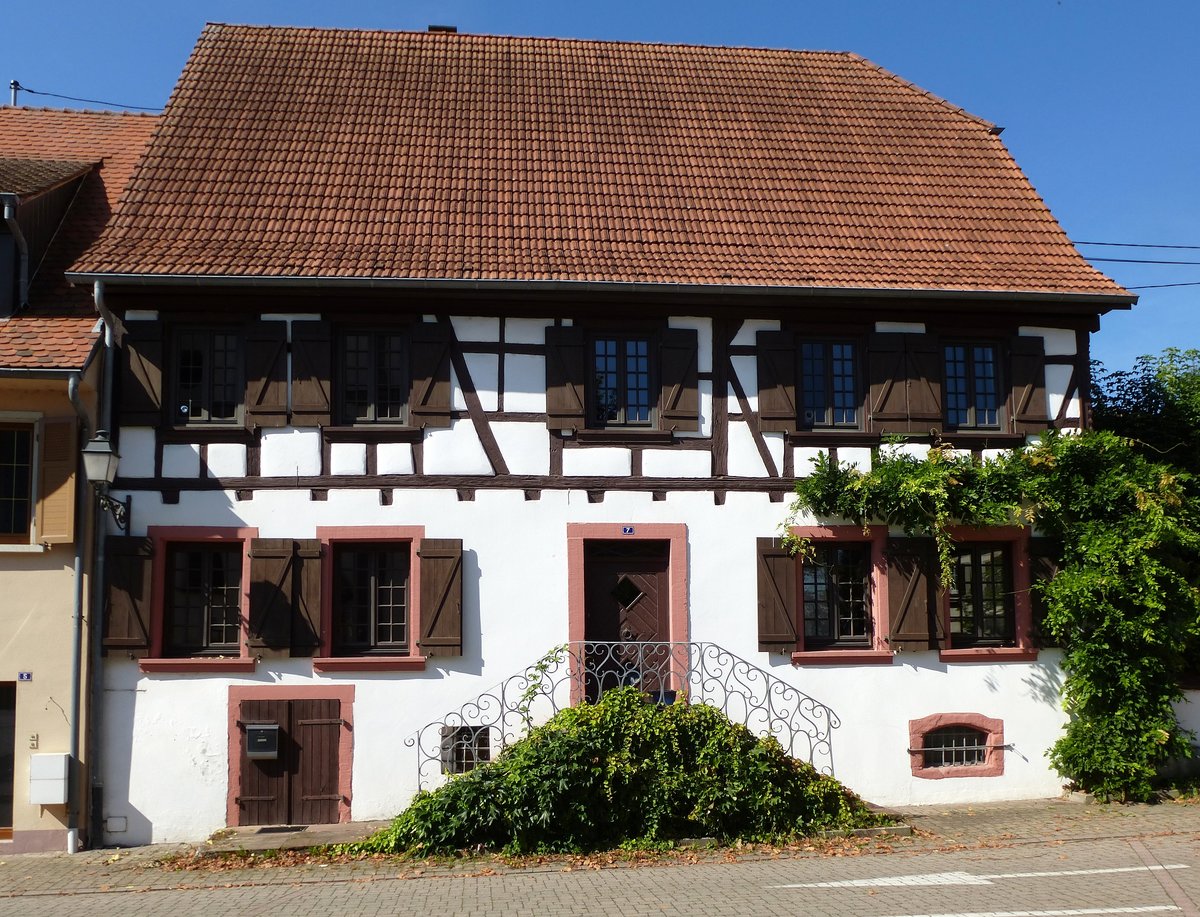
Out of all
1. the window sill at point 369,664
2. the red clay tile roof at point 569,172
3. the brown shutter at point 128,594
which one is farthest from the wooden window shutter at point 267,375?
the window sill at point 369,664

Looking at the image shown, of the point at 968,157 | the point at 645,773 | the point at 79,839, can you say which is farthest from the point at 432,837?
the point at 968,157

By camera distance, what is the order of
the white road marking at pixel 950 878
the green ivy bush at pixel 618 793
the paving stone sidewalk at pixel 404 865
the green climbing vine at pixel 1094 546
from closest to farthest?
1. the white road marking at pixel 950 878
2. the paving stone sidewalk at pixel 404 865
3. the green ivy bush at pixel 618 793
4. the green climbing vine at pixel 1094 546

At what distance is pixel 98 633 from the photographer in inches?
419

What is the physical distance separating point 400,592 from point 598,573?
2.11 m

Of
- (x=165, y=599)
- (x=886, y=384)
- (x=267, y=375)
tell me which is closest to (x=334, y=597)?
(x=165, y=599)

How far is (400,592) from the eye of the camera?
1126cm

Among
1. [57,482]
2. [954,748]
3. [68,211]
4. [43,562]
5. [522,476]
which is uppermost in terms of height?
[68,211]

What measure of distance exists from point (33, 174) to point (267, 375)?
3.97 meters

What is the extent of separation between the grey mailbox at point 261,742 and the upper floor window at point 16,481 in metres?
2.93

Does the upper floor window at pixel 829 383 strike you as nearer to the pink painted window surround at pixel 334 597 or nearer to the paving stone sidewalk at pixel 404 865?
the paving stone sidewalk at pixel 404 865

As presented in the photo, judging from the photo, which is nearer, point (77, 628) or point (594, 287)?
point (77, 628)

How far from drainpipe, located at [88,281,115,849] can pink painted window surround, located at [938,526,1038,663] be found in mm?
8675

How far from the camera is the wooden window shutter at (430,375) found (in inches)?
440

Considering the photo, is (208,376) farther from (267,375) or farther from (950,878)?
(950,878)
